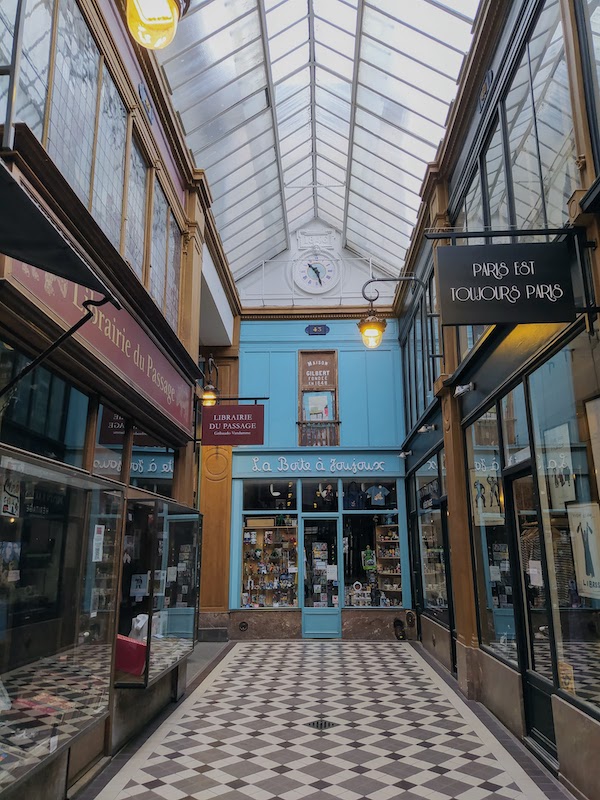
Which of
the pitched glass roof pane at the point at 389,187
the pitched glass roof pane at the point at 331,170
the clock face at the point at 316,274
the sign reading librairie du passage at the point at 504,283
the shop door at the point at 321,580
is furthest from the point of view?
the clock face at the point at 316,274

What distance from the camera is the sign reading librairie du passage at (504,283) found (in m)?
4.08

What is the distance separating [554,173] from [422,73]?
4749mm

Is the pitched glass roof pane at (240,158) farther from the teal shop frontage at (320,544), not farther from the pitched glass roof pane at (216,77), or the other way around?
the teal shop frontage at (320,544)

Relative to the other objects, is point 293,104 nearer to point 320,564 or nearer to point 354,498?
point 354,498

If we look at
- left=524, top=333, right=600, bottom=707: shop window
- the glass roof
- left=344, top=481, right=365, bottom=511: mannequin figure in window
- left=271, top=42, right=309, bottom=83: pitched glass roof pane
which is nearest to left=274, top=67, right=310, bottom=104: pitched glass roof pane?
the glass roof

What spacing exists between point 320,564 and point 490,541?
233 inches

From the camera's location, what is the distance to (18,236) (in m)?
2.06

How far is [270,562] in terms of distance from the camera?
12.1 m

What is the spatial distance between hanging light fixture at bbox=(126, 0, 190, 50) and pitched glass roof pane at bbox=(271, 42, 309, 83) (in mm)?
7533

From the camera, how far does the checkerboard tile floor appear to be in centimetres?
438

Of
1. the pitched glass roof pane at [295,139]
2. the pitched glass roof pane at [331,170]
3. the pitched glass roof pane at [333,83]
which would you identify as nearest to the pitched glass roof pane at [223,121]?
the pitched glass roof pane at [333,83]

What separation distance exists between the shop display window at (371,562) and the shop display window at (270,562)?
1.09 m

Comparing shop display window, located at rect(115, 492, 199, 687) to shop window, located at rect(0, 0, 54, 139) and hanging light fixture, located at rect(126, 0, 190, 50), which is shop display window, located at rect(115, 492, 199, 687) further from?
hanging light fixture, located at rect(126, 0, 190, 50)

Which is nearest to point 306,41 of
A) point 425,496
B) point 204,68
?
point 204,68
